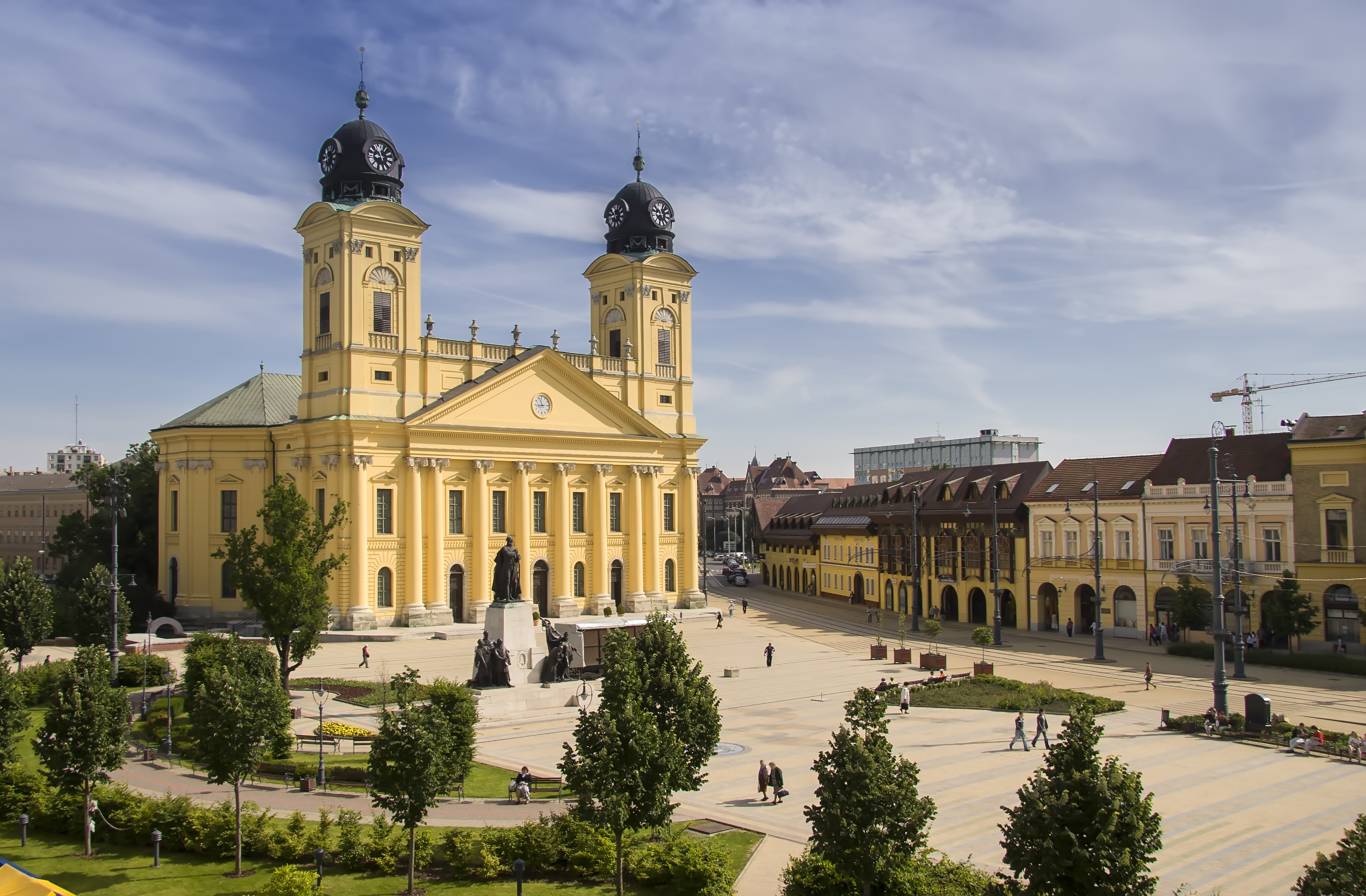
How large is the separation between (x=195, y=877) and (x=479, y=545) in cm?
4430

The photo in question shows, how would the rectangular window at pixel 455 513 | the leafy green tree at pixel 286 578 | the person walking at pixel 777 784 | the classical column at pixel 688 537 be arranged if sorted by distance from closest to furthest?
the person walking at pixel 777 784, the leafy green tree at pixel 286 578, the rectangular window at pixel 455 513, the classical column at pixel 688 537

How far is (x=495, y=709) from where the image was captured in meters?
36.2

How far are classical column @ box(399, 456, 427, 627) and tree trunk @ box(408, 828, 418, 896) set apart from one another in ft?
137

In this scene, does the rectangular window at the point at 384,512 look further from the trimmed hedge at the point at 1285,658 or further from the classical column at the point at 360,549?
the trimmed hedge at the point at 1285,658

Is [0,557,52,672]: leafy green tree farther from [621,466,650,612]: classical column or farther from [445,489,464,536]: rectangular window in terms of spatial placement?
[621,466,650,612]: classical column

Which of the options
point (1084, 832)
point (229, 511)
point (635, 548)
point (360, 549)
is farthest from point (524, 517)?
point (1084, 832)

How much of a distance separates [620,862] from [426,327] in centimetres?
5053

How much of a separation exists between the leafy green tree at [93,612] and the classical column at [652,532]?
116 feet

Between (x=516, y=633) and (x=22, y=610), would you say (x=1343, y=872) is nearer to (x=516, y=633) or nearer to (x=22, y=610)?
(x=516, y=633)

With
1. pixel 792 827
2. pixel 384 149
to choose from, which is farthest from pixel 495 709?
pixel 384 149

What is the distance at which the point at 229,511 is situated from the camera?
65062 mm

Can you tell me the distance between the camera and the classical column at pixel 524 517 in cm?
6656

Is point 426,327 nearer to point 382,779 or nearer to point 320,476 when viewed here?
point 320,476

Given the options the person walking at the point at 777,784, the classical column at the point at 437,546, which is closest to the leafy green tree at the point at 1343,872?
the person walking at the point at 777,784
